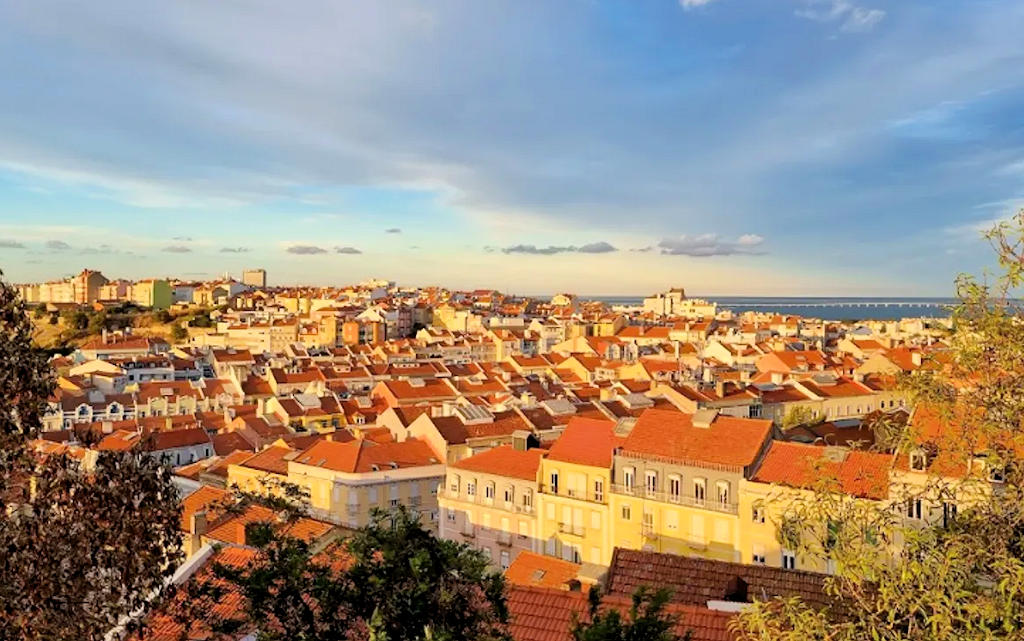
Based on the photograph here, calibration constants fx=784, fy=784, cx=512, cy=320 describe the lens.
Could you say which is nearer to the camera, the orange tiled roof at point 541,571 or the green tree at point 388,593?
the green tree at point 388,593

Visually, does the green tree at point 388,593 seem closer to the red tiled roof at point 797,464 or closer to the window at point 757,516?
the red tiled roof at point 797,464

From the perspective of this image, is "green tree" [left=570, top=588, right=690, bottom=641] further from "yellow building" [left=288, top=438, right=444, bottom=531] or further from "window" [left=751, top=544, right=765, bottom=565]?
"yellow building" [left=288, top=438, right=444, bottom=531]

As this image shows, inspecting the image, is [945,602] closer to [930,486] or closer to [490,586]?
[930,486]

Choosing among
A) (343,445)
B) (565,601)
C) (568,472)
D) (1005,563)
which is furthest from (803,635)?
(343,445)

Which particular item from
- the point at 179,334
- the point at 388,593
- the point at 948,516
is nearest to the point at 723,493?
the point at 948,516

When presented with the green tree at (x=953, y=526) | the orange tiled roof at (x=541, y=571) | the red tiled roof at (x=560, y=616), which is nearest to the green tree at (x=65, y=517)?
the green tree at (x=953, y=526)

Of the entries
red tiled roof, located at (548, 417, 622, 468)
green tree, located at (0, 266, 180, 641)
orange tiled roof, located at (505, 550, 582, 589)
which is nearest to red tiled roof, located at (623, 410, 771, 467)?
red tiled roof, located at (548, 417, 622, 468)
